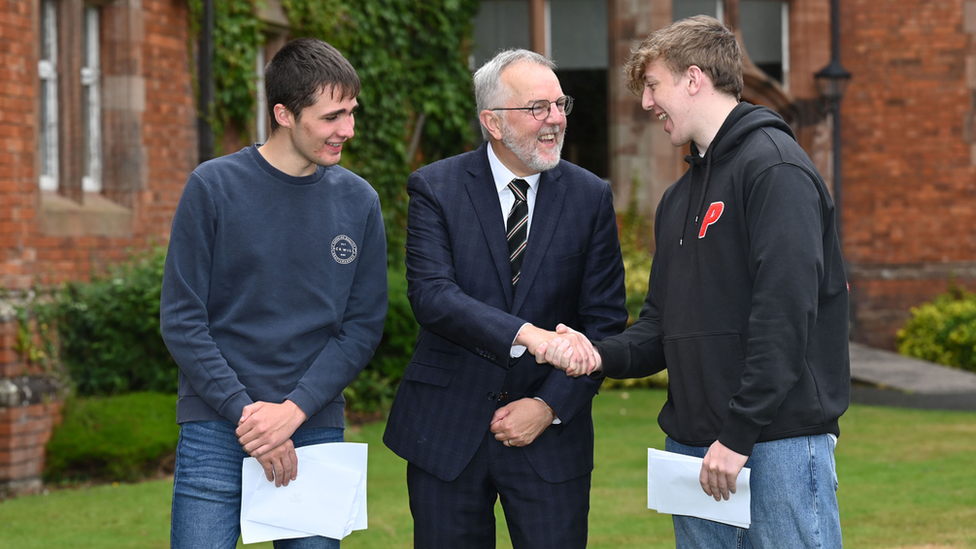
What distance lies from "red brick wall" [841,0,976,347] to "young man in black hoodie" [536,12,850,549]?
40.8ft

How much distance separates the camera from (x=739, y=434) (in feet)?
8.35

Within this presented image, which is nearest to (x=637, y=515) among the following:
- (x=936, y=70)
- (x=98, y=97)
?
(x=98, y=97)

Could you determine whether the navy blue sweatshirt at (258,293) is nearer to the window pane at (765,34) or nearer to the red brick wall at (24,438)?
the red brick wall at (24,438)

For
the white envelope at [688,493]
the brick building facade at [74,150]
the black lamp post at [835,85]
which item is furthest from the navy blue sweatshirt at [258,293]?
the black lamp post at [835,85]

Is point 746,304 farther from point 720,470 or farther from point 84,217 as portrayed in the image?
point 84,217

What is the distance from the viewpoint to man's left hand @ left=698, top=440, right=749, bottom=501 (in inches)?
101

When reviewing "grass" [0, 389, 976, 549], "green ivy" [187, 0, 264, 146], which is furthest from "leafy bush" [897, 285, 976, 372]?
"green ivy" [187, 0, 264, 146]

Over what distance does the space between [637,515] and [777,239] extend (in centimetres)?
386

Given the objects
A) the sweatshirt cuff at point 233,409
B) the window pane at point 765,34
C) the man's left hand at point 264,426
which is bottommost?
the man's left hand at point 264,426

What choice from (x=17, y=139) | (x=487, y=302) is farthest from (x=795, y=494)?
(x=17, y=139)

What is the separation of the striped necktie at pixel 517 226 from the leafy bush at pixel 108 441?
4576mm

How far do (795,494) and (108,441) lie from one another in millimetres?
5516

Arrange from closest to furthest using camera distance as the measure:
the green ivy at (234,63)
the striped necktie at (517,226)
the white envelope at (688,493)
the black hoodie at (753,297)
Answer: the black hoodie at (753,297) < the white envelope at (688,493) < the striped necktie at (517,226) < the green ivy at (234,63)

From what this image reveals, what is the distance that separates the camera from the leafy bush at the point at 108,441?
22.5 ft
